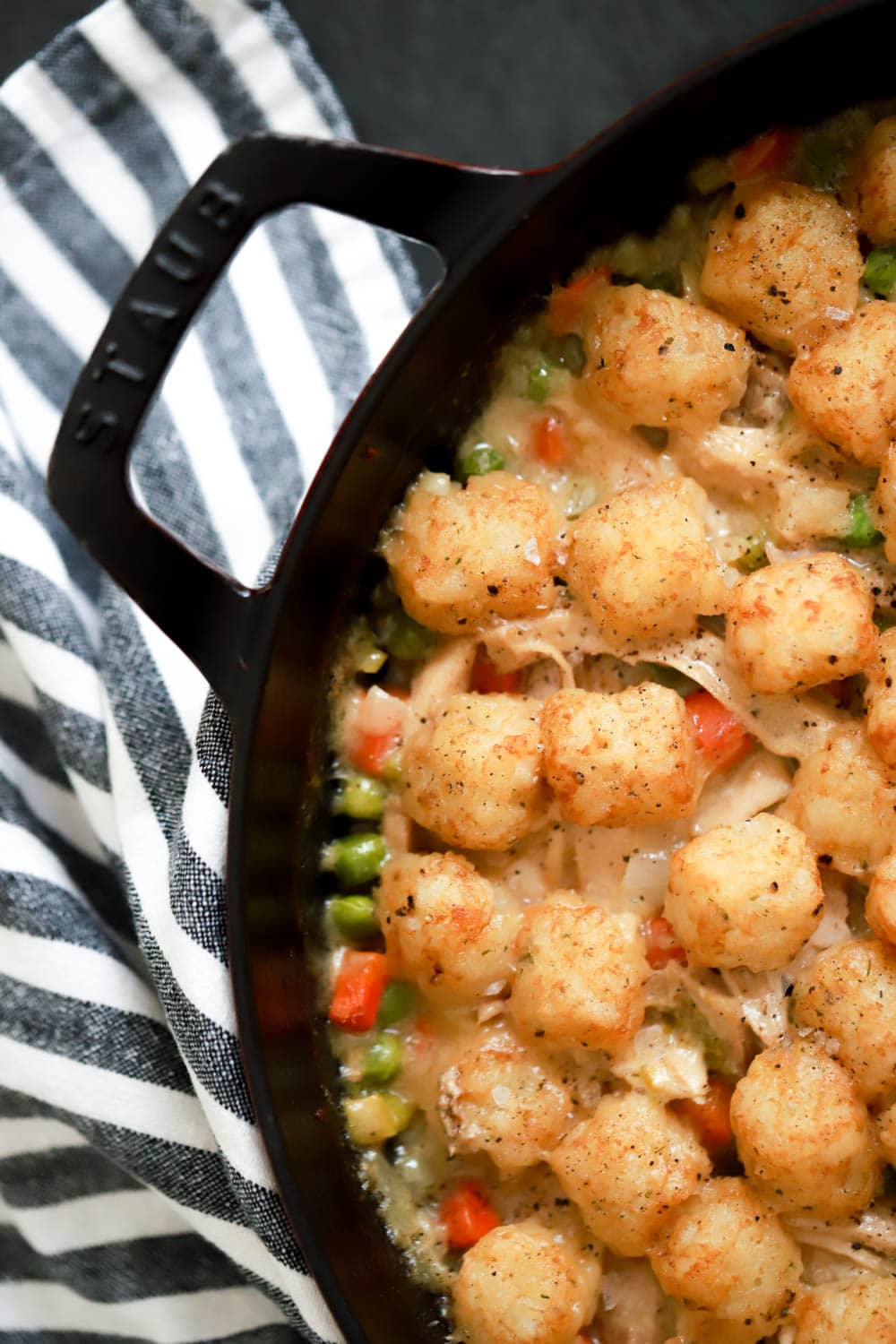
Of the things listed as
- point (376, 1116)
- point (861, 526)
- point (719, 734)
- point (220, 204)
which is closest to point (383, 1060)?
point (376, 1116)

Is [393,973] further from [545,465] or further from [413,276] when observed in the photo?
[413,276]

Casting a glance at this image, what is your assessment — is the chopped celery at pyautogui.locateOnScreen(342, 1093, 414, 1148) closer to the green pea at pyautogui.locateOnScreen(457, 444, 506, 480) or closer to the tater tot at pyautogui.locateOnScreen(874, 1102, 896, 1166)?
the tater tot at pyautogui.locateOnScreen(874, 1102, 896, 1166)

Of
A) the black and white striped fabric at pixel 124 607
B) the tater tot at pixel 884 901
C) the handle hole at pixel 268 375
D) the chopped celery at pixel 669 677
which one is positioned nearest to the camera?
the tater tot at pixel 884 901

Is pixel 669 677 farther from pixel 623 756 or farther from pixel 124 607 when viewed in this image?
pixel 124 607

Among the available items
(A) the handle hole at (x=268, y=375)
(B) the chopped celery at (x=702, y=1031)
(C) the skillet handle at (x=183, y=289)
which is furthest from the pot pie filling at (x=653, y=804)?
(A) the handle hole at (x=268, y=375)

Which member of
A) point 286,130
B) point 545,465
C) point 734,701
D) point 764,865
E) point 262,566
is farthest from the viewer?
point 286,130

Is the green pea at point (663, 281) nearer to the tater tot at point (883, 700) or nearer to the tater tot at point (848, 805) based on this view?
the tater tot at point (883, 700)

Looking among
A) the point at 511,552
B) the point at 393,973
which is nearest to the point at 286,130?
the point at 511,552
